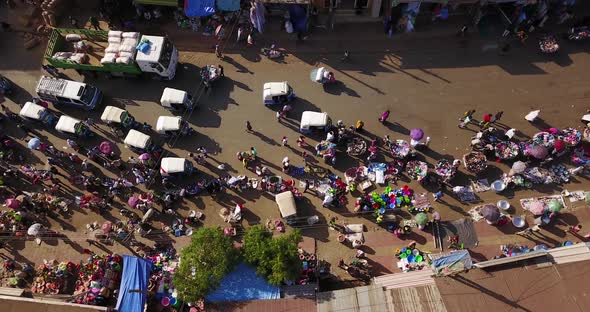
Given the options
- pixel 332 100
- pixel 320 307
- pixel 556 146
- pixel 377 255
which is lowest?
pixel 320 307

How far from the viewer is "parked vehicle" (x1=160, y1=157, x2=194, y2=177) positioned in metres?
28.2

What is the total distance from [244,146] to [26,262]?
17434 mm

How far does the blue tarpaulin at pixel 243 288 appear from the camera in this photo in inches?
926

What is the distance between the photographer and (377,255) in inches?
1053

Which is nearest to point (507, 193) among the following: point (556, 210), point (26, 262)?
point (556, 210)

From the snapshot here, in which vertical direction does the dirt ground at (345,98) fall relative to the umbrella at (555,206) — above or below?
above

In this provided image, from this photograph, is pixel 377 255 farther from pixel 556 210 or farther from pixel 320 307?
pixel 556 210

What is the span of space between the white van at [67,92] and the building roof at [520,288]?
1125 inches

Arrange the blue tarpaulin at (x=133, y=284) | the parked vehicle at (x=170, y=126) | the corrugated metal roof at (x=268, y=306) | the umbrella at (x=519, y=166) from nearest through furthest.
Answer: the corrugated metal roof at (x=268, y=306)
the blue tarpaulin at (x=133, y=284)
the umbrella at (x=519, y=166)
the parked vehicle at (x=170, y=126)

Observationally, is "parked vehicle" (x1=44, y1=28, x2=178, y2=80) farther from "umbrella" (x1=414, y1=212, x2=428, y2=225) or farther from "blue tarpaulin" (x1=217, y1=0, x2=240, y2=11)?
"umbrella" (x1=414, y1=212, x2=428, y2=225)

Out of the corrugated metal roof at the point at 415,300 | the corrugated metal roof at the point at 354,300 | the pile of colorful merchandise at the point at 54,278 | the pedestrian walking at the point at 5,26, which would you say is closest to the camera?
the corrugated metal roof at the point at 415,300

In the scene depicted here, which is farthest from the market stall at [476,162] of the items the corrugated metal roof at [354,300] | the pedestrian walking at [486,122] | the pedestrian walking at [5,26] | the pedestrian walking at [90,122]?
the pedestrian walking at [5,26]

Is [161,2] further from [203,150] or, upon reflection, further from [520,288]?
[520,288]

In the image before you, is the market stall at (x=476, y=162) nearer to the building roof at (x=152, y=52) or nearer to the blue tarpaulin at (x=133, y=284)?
the blue tarpaulin at (x=133, y=284)
